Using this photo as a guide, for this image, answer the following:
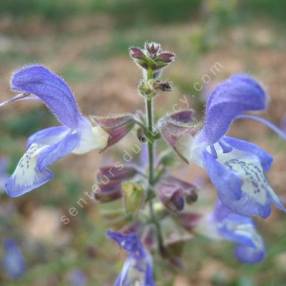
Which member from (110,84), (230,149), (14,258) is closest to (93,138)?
(230,149)

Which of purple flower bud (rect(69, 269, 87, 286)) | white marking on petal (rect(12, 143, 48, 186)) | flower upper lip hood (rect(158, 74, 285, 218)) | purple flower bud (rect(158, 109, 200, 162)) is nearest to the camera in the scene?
flower upper lip hood (rect(158, 74, 285, 218))

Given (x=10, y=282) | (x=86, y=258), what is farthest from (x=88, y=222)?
(x=86, y=258)

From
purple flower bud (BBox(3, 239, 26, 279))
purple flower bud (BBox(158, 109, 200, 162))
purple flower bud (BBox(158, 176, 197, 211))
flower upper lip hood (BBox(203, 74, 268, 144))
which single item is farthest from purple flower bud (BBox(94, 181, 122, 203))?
purple flower bud (BBox(3, 239, 26, 279))

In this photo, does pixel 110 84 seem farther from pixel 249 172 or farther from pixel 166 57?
pixel 249 172

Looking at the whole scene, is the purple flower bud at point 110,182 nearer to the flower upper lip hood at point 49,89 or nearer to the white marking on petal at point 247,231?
the flower upper lip hood at point 49,89

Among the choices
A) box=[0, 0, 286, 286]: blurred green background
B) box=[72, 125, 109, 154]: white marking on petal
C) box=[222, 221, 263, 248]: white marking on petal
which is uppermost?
box=[72, 125, 109, 154]: white marking on petal

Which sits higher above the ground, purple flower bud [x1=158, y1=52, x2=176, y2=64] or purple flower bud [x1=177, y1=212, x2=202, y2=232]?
purple flower bud [x1=158, y1=52, x2=176, y2=64]

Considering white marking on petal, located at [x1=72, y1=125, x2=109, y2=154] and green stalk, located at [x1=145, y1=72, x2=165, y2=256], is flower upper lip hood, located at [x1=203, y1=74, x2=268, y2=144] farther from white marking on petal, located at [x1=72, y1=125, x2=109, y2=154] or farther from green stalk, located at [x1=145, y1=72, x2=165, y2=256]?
white marking on petal, located at [x1=72, y1=125, x2=109, y2=154]
